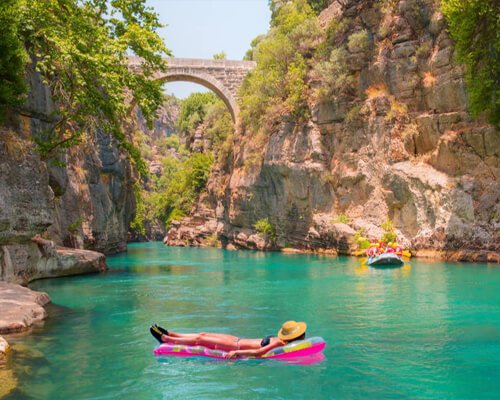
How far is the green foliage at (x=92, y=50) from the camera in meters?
15.8

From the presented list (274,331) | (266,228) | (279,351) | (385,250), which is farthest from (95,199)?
(279,351)

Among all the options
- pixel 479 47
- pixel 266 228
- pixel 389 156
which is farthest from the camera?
pixel 266 228

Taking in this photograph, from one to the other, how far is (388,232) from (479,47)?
929 centimetres

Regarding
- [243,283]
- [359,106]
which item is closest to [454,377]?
[243,283]

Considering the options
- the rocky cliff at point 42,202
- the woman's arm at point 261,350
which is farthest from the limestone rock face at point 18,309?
the woman's arm at point 261,350

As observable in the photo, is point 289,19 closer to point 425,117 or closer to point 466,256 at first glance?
point 425,117

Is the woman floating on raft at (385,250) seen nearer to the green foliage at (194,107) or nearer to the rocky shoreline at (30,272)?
the rocky shoreline at (30,272)

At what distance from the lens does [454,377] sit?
7848 mm

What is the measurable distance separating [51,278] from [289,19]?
83.0 ft

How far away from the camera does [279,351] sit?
854cm

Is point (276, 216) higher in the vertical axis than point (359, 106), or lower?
lower

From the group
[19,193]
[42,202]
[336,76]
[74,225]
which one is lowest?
[74,225]

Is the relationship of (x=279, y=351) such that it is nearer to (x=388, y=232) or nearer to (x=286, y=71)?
(x=388, y=232)

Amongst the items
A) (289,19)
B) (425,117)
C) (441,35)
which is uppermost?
(289,19)
